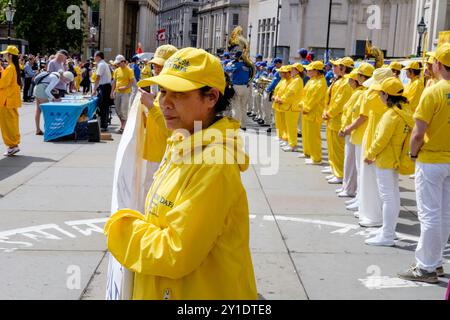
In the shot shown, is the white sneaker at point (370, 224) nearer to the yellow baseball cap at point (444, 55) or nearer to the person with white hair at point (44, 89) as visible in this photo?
the yellow baseball cap at point (444, 55)

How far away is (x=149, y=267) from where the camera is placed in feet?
7.60

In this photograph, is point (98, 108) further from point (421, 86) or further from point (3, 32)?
point (3, 32)

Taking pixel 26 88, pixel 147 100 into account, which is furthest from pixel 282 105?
pixel 26 88

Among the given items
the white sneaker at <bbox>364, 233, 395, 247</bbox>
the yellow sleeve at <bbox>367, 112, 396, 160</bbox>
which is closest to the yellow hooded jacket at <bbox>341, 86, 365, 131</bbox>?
the yellow sleeve at <bbox>367, 112, 396, 160</bbox>

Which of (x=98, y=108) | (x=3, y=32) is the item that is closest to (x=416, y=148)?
(x=98, y=108)

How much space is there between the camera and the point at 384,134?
7180mm

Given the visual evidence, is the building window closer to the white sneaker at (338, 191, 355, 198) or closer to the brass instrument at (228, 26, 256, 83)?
the brass instrument at (228, 26, 256, 83)

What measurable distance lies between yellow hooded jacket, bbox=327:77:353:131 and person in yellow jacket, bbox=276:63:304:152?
406cm

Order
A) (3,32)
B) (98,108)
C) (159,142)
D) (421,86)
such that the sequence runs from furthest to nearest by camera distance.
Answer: (3,32) < (98,108) < (421,86) < (159,142)

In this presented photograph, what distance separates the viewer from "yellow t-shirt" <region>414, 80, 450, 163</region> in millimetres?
5633

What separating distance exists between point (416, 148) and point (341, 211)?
3.17 metres

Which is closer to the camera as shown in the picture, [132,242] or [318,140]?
[132,242]

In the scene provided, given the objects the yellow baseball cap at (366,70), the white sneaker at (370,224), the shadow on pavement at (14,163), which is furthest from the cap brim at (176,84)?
the shadow on pavement at (14,163)

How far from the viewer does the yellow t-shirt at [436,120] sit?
18.5 feet
